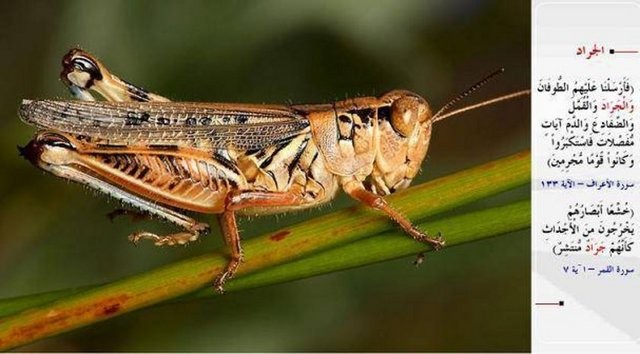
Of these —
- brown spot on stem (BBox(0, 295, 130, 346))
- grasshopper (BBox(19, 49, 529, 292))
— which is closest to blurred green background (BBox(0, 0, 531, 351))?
grasshopper (BBox(19, 49, 529, 292))

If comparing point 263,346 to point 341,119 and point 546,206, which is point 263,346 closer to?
point 341,119

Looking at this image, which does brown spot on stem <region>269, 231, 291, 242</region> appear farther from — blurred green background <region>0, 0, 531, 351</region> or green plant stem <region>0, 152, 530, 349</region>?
blurred green background <region>0, 0, 531, 351</region>

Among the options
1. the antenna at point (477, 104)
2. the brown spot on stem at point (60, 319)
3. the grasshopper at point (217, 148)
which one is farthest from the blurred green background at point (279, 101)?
the brown spot on stem at point (60, 319)

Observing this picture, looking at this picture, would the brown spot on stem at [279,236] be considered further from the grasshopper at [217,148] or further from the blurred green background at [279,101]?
the blurred green background at [279,101]

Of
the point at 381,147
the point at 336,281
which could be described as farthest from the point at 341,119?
the point at 336,281

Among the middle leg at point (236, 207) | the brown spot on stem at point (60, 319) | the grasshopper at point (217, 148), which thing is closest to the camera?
the brown spot on stem at point (60, 319)

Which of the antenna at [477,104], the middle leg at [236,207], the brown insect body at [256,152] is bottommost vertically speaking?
the middle leg at [236,207]

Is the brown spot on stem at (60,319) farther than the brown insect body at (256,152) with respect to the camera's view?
No
